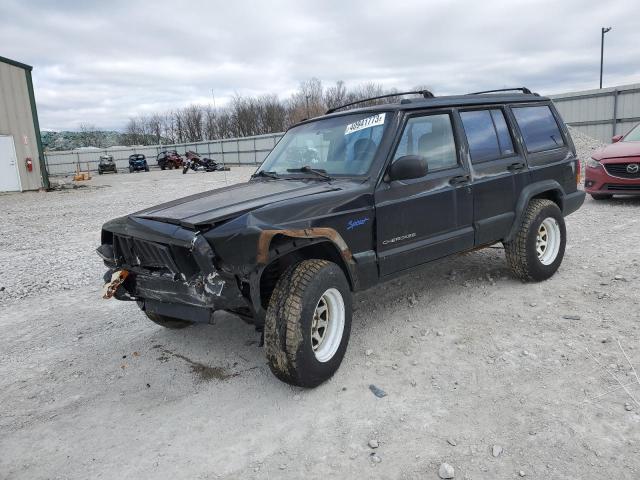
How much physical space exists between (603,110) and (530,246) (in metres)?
19.9

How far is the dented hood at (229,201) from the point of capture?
3.11 m

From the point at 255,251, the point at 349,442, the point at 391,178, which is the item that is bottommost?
the point at 349,442

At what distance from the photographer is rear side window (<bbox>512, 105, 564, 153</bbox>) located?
507 cm

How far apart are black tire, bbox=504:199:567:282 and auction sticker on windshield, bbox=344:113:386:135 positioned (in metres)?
2.01

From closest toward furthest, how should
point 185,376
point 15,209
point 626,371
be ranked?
point 626,371 < point 185,376 < point 15,209

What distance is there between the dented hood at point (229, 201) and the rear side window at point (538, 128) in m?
2.53

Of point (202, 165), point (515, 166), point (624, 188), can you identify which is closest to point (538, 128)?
point (515, 166)

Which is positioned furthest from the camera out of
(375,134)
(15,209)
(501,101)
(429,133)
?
(15,209)

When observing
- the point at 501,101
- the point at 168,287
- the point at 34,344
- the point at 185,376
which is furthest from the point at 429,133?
the point at 34,344

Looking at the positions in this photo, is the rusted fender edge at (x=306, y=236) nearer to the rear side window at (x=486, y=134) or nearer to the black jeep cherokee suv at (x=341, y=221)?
the black jeep cherokee suv at (x=341, y=221)

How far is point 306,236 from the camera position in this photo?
3.17 meters

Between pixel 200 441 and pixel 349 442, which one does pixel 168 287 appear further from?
pixel 349 442

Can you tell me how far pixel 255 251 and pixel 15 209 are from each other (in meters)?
14.7

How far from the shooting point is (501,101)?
4930mm
